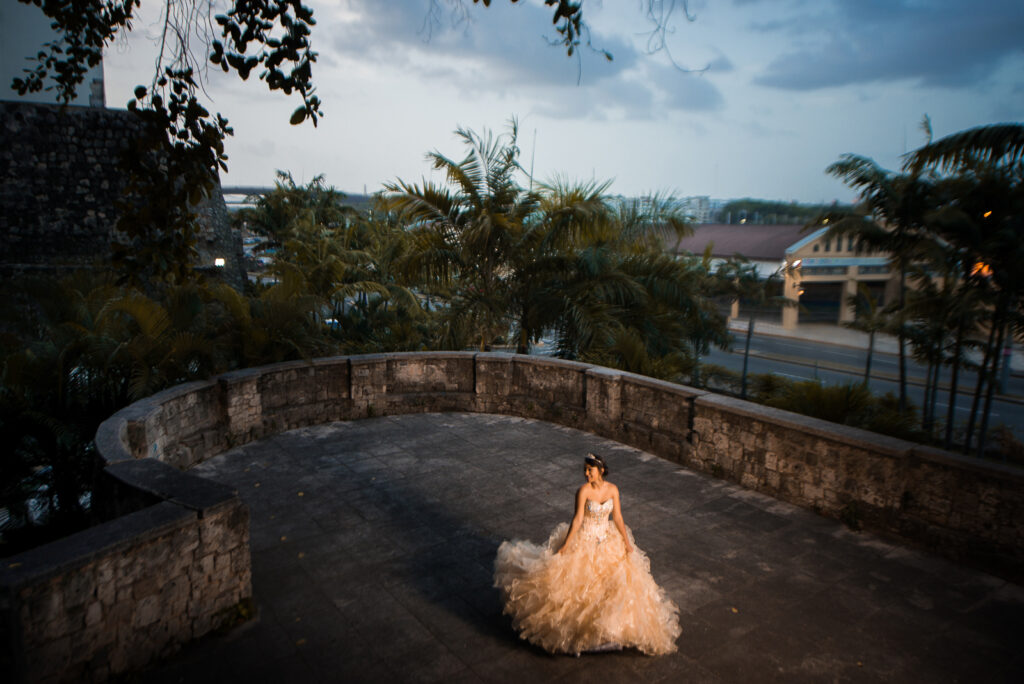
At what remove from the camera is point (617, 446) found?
8.79 meters

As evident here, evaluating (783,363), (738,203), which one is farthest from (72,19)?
(738,203)

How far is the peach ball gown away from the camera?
422 cm

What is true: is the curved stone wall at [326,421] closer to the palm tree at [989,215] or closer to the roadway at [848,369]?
the palm tree at [989,215]

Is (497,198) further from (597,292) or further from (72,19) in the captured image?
(72,19)

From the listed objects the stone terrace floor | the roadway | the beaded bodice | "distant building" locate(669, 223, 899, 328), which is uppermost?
"distant building" locate(669, 223, 899, 328)

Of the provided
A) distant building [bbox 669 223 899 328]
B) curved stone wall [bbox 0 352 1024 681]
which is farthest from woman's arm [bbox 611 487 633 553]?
distant building [bbox 669 223 899 328]

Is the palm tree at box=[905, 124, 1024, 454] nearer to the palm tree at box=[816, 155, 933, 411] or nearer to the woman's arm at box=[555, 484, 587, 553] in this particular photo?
the palm tree at box=[816, 155, 933, 411]

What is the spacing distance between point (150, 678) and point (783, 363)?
22645 mm

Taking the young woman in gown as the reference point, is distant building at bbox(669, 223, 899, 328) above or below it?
above

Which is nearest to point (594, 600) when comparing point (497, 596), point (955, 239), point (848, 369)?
point (497, 596)

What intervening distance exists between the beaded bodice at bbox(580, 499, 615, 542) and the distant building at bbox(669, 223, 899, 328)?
9861 mm

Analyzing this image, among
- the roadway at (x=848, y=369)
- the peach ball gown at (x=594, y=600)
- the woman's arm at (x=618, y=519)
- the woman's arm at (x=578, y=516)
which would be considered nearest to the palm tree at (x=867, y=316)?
the roadway at (x=848, y=369)

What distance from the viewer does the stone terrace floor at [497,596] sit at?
4223mm

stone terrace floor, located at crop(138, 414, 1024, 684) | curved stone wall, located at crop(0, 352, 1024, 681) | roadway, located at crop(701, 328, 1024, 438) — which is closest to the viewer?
curved stone wall, located at crop(0, 352, 1024, 681)
